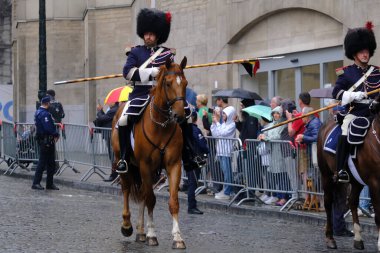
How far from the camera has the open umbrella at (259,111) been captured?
19188mm

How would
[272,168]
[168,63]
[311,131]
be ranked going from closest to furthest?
[168,63] → [311,131] → [272,168]

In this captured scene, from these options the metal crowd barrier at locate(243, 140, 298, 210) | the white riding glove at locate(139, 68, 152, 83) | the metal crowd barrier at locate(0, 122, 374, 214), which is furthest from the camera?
the metal crowd barrier at locate(243, 140, 298, 210)

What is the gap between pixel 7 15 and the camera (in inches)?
2749

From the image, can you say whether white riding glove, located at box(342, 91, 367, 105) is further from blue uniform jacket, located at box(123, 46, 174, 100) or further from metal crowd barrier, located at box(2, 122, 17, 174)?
metal crowd barrier, located at box(2, 122, 17, 174)

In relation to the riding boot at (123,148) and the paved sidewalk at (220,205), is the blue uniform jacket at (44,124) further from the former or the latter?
the riding boot at (123,148)

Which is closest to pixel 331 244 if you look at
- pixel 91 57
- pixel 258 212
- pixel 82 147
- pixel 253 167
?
pixel 258 212

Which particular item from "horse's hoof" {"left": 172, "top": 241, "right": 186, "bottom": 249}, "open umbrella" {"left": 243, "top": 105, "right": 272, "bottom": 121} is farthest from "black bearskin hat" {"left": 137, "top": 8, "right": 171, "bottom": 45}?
"open umbrella" {"left": 243, "top": 105, "right": 272, "bottom": 121}

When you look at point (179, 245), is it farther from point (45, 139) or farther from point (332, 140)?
point (45, 139)

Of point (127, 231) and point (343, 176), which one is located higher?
point (343, 176)

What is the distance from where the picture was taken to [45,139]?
22.7m

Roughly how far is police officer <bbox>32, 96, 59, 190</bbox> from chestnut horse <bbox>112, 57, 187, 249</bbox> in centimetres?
922

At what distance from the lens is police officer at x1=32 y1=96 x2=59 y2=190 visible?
22.5 metres

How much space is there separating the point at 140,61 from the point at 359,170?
303 centimetres

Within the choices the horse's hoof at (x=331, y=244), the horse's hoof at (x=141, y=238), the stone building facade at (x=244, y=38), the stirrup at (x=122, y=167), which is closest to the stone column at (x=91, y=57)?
the stone building facade at (x=244, y=38)
